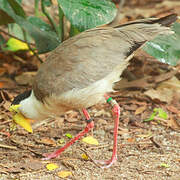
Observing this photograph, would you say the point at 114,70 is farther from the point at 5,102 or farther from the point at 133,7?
the point at 133,7

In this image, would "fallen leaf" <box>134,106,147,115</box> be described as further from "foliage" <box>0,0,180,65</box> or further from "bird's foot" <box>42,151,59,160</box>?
"bird's foot" <box>42,151,59,160</box>

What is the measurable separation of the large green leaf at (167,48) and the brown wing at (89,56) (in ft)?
1.66

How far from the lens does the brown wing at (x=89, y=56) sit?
3.47 meters

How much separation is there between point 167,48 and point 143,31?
2.12 feet

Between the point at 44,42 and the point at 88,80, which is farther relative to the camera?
the point at 44,42

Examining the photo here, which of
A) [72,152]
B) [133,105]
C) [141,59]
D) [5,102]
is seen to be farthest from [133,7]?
[72,152]

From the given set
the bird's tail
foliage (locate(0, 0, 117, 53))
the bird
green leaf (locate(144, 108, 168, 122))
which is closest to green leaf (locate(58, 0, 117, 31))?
foliage (locate(0, 0, 117, 53))

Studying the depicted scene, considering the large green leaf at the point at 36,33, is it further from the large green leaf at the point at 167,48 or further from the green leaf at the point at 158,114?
the green leaf at the point at 158,114

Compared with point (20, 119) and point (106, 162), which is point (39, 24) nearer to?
point (20, 119)

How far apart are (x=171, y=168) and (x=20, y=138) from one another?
1709 millimetres

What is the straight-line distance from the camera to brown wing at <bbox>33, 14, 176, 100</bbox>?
347 centimetres

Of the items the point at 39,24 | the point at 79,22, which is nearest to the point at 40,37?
the point at 39,24

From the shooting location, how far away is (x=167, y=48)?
165 inches

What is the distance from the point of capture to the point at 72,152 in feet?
12.7
